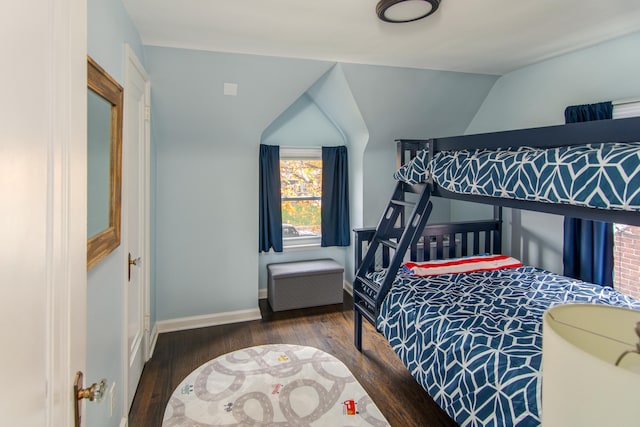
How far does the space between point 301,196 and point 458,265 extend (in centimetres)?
203

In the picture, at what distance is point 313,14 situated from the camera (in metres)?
2.12

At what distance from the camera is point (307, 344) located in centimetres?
296

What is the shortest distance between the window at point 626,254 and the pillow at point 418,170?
4.80 feet

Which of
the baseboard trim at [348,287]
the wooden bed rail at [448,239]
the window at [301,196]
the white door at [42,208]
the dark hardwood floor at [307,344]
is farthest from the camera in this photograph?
the baseboard trim at [348,287]

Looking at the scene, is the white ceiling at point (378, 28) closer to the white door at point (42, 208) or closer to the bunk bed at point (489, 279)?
the bunk bed at point (489, 279)

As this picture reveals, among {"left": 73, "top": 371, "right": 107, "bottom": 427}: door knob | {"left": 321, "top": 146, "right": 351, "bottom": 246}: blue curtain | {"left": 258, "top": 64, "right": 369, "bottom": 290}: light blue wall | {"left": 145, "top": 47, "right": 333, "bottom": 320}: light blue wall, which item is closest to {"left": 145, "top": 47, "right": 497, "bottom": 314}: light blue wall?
{"left": 145, "top": 47, "right": 333, "bottom": 320}: light blue wall

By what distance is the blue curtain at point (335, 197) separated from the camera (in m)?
4.16

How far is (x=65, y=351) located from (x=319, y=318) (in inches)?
116

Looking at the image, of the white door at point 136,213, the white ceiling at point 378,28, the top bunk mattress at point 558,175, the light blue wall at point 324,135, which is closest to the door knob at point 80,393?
the white door at point 136,213

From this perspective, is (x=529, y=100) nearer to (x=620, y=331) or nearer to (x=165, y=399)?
(x=620, y=331)

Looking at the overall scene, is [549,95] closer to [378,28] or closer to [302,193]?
[378,28]

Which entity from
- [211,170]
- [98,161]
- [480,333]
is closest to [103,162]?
[98,161]

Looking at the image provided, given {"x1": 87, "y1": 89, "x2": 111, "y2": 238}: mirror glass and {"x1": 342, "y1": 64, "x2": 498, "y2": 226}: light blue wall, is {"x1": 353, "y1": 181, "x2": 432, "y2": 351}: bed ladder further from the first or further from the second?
{"x1": 87, "y1": 89, "x2": 111, "y2": 238}: mirror glass

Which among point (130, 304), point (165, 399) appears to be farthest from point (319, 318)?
point (130, 304)
